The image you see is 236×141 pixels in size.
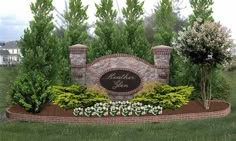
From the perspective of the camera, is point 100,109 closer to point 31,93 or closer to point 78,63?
point 31,93

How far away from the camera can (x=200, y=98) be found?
2128 cm

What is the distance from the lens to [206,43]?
17.4 meters

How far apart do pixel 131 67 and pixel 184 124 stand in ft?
16.8

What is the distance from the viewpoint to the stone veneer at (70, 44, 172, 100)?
62.2 feet

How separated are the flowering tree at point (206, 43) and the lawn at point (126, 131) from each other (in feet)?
10.1

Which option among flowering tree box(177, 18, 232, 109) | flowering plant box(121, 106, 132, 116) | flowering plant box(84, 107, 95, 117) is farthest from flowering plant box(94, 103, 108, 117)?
flowering tree box(177, 18, 232, 109)

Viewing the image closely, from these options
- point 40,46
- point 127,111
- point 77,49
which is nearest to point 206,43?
point 127,111

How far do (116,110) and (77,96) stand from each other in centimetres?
177

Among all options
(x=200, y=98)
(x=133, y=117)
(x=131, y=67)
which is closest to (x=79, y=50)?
(x=131, y=67)

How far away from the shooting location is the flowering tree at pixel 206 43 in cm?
1741

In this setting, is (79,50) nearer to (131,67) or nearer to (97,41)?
(131,67)

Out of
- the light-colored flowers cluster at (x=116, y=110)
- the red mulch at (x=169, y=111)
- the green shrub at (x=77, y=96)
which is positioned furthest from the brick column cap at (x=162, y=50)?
the light-colored flowers cluster at (x=116, y=110)

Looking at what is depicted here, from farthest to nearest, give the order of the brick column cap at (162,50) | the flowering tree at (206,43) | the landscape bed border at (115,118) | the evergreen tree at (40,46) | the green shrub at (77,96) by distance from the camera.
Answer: the evergreen tree at (40,46) < the brick column cap at (162,50) < the flowering tree at (206,43) < the green shrub at (77,96) < the landscape bed border at (115,118)

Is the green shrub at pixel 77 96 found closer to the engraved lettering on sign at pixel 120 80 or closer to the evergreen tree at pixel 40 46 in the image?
the engraved lettering on sign at pixel 120 80
